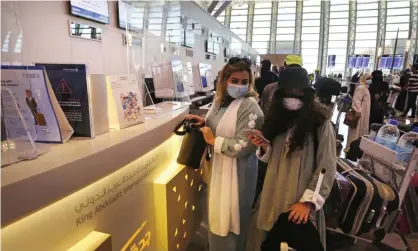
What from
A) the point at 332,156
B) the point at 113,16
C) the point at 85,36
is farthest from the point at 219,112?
the point at 113,16

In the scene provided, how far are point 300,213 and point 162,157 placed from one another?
3.16ft

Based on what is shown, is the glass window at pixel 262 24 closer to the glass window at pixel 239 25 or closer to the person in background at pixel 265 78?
the glass window at pixel 239 25

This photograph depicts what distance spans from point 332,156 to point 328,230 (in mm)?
1497

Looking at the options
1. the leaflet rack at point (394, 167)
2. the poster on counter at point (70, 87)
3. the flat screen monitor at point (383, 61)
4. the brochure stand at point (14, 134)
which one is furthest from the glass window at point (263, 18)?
the brochure stand at point (14, 134)

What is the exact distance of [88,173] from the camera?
1.01 metres

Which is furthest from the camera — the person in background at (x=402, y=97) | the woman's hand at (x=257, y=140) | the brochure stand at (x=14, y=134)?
the person in background at (x=402, y=97)

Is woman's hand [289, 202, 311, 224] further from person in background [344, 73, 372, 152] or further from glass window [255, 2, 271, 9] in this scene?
glass window [255, 2, 271, 9]

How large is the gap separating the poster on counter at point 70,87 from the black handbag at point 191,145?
0.81 metres

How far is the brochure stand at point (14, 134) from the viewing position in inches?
37.6

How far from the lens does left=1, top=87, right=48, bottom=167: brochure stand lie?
956mm

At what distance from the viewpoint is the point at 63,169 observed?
35.0 inches

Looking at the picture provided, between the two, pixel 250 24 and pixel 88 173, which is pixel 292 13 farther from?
pixel 88 173

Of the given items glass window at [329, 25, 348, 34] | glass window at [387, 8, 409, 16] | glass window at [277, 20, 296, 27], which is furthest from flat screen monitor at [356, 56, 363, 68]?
glass window at [277, 20, 296, 27]

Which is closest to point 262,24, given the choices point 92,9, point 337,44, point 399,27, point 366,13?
point 337,44
